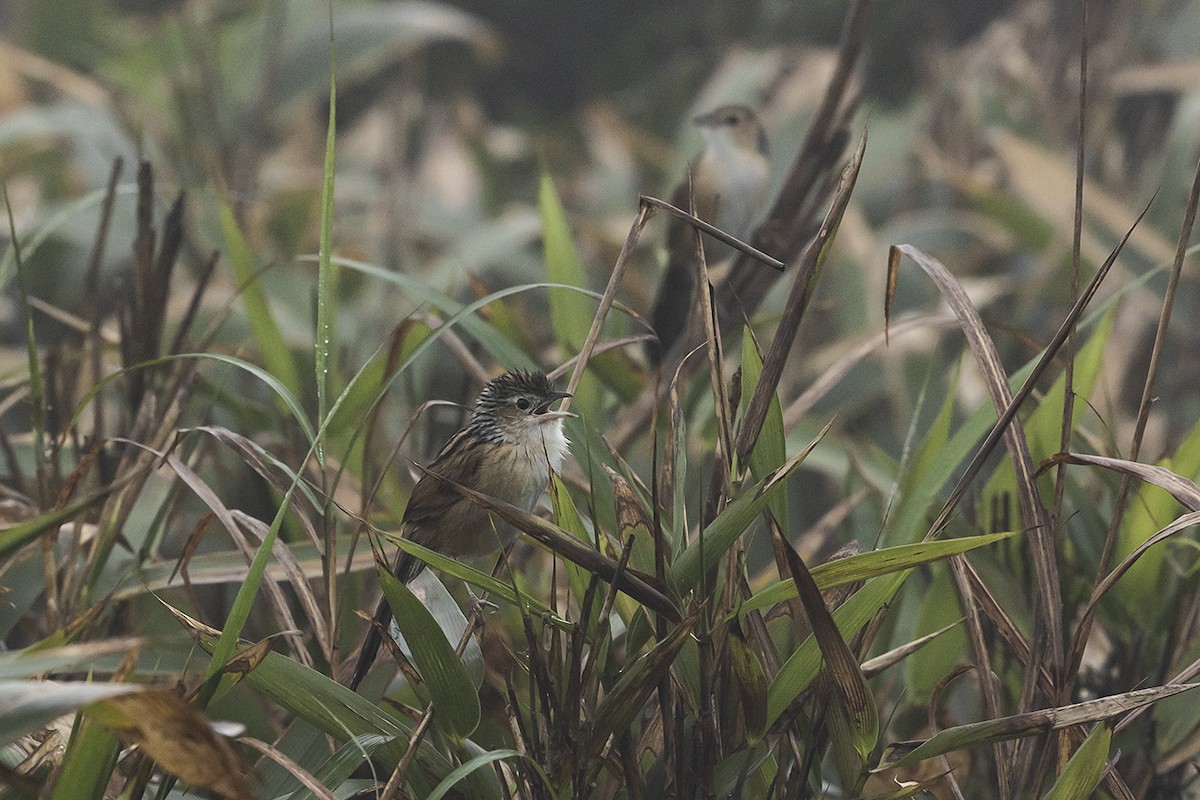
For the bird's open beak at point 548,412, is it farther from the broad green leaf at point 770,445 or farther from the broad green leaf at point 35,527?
the broad green leaf at point 35,527

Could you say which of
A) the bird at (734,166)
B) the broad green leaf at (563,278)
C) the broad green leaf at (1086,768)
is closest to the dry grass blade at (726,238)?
the broad green leaf at (1086,768)

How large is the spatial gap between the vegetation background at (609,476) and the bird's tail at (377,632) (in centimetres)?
5

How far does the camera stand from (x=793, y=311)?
45.5 inches

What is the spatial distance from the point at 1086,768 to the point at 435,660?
0.56 meters

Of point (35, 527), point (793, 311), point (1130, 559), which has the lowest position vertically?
point (1130, 559)

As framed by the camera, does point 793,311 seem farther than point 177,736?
Yes

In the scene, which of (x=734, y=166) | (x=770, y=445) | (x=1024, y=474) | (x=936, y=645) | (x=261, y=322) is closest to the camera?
(x=1024, y=474)

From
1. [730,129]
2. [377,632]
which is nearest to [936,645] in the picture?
[377,632]

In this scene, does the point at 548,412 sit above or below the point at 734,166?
below

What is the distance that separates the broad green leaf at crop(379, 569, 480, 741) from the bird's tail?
68mm

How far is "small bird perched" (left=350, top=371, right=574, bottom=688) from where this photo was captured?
1562 millimetres

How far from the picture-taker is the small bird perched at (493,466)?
1.56m

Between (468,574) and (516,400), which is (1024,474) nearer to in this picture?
(468,574)

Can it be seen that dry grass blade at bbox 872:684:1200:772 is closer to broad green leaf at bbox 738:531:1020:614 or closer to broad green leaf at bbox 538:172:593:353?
broad green leaf at bbox 738:531:1020:614
